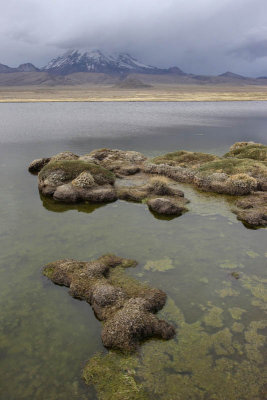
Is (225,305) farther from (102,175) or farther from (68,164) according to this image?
(68,164)

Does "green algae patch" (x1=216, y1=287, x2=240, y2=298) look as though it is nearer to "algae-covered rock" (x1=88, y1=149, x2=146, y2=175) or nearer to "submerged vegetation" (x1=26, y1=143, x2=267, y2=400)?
"submerged vegetation" (x1=26, y1=143, x2=267, y2=400)

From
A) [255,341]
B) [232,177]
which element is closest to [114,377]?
[255,341]

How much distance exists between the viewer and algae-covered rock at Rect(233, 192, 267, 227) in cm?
2100

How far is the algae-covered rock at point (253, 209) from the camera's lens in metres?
21.0

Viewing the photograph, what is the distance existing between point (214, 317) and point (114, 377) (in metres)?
4.87

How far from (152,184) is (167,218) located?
6366 mm

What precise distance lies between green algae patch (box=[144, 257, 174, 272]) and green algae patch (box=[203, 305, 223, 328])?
10.8 feet

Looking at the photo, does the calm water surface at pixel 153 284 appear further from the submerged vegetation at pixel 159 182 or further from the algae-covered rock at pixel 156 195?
the submerged vegetation at pixel 159 182

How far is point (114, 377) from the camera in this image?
9.64 metres

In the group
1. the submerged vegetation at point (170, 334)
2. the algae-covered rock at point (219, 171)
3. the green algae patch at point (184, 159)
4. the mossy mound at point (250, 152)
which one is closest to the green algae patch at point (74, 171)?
the algae-covered rock at point (219, 171)

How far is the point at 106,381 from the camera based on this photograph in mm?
9531

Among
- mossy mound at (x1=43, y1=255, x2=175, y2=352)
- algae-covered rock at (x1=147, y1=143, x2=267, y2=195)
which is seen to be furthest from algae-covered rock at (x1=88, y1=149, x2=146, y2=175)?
mossy mound at (x1=43, y1=255, x2=175, y2=352)

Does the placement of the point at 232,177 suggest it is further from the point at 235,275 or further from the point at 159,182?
the point at 235,275

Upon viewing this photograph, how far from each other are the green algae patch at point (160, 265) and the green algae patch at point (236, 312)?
3.77m
